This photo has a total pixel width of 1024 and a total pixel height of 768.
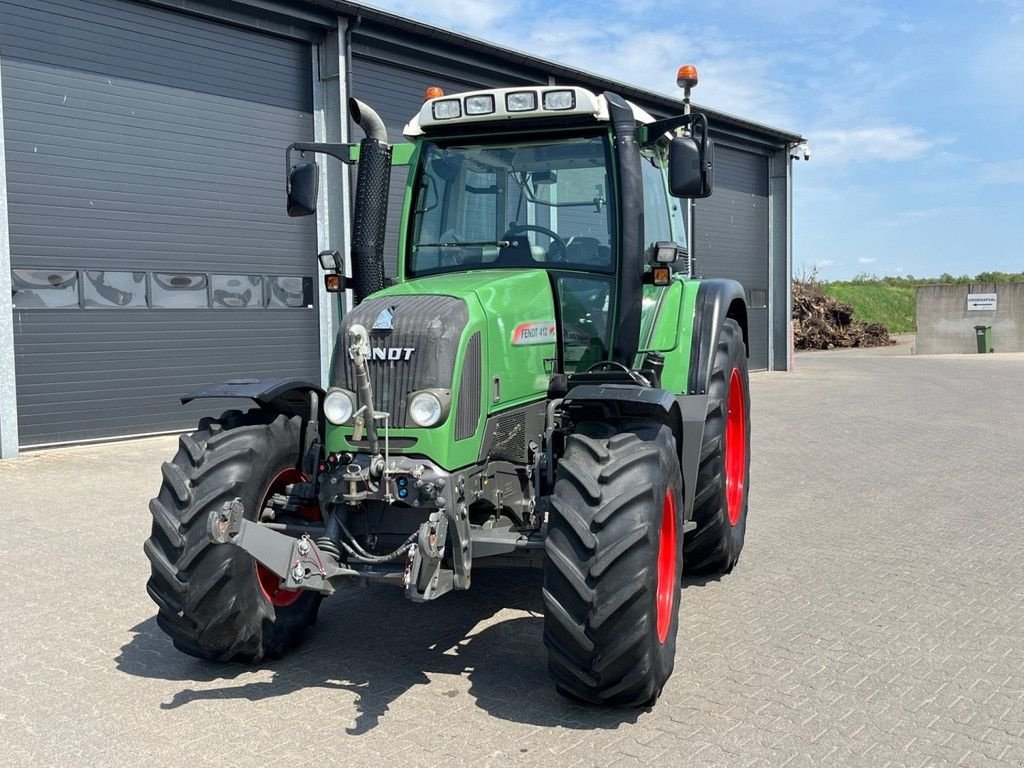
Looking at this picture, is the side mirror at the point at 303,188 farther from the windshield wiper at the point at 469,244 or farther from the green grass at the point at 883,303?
the green grass at the point at 883,303

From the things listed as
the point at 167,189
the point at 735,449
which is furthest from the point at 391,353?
the point at 167,189

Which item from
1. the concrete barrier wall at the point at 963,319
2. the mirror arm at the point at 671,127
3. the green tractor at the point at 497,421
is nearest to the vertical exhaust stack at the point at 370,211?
the green tractor at the point at 497,421

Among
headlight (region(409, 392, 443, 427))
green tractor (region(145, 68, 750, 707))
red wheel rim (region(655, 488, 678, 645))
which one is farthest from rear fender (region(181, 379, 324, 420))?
red wheel rim (region(655, 488, 678, 645))

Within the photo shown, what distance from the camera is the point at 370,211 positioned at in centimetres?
517

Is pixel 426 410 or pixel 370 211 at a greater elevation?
pixel 370 211

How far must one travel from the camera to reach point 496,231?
504 cm

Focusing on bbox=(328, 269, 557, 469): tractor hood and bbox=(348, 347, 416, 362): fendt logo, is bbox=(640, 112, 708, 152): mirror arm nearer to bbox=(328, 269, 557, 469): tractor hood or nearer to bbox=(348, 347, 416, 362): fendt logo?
bbox=(328, 269, 557, 469): tractor hood

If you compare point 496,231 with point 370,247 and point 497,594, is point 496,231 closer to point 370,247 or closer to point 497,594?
point 370,247

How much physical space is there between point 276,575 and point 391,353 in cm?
115

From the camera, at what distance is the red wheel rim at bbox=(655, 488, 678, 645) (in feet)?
13.3

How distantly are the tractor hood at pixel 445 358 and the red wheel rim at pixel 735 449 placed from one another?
217 centimetres

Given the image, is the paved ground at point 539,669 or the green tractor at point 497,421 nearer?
the paved ground at point 539,669

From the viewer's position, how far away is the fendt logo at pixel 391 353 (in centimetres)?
402

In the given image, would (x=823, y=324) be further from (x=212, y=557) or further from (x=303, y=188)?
(x=212, y=557)
